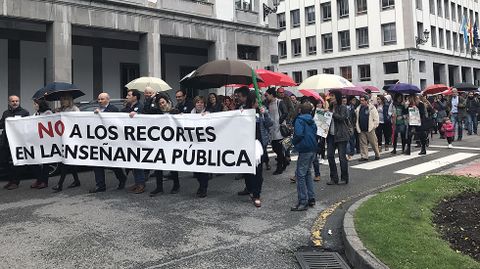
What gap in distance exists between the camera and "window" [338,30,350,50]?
164 feet

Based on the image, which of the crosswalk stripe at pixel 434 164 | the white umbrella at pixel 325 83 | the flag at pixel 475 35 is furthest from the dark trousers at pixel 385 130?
the flag at pixel 475 35

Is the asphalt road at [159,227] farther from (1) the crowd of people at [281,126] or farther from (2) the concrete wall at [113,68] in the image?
(2) the concrete wall at [113,68]

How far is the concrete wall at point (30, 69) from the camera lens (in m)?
19.7

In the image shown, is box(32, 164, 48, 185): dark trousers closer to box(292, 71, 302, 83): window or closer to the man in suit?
the man in suit

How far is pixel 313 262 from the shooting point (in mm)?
4949

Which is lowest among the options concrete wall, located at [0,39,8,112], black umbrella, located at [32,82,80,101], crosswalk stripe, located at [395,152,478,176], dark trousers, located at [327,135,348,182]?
crosswalk stripe, located at [395,152,478,176]

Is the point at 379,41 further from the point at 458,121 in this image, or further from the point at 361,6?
the point at 458,121

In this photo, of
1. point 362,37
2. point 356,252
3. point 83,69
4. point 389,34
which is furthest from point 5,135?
point 362,37

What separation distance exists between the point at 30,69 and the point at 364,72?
122ft

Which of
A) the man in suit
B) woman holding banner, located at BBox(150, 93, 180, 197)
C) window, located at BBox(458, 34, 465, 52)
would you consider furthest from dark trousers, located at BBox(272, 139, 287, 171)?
window, located at BBox(458, 34, 465, 52)

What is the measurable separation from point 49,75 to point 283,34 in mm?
41374

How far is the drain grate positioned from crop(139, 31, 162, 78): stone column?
17.1 meters

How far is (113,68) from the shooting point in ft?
74.8

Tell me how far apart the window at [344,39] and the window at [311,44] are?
3426 mm
